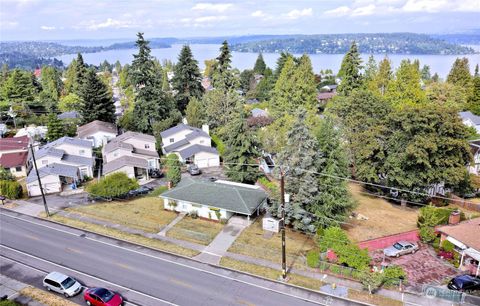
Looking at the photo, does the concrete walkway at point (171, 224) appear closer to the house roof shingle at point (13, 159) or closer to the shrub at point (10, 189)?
the shrub at point (10, 189)

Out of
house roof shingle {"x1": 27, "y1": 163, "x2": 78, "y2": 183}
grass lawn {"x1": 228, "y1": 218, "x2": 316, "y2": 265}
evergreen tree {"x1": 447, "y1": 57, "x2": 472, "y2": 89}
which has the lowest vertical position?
grass lawn {"x1": 228, "y1": 218, "x2": 316, "y2": 265}

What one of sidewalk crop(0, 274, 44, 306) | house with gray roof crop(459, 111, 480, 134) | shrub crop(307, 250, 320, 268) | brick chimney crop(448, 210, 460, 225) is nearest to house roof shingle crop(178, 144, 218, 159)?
shrub crop(307, 250, 320, 268)

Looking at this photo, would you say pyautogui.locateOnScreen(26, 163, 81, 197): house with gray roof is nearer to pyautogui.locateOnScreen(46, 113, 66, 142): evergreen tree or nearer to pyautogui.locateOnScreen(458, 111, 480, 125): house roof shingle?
pyautogui.locateOnScreen(46, 113, 66, 142): evergreen tree

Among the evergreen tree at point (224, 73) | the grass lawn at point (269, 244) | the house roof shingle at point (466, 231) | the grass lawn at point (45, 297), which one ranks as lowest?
the grass lawn at point (269, 244)

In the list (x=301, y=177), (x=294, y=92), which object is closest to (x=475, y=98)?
(x=294, y=92)

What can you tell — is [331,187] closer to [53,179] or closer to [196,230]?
[196,230]

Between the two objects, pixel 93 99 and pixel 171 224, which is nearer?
pixel 171 224

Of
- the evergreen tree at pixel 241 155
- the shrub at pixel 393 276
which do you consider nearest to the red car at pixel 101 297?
the shrub at pixel 393 276
